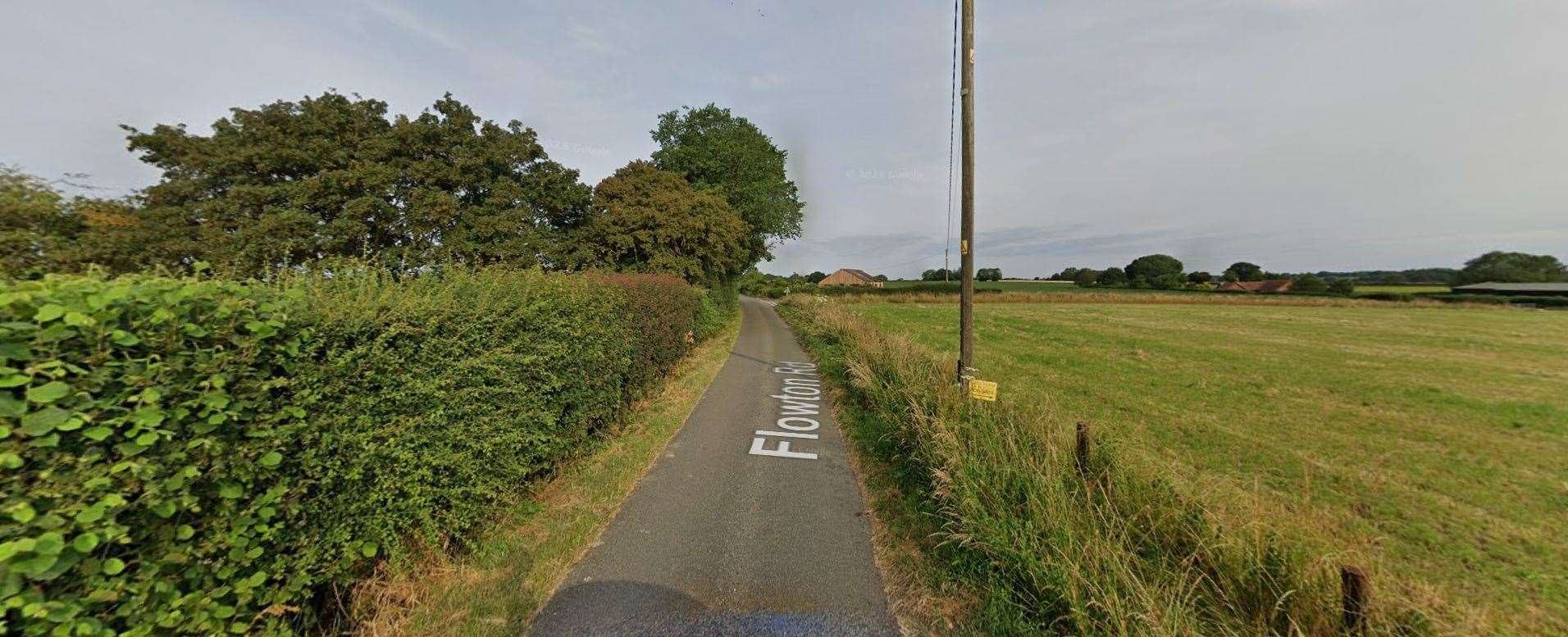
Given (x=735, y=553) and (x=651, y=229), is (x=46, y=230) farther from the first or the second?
(x=651, y=229)

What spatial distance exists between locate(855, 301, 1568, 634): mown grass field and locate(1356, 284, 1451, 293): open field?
50.8 m

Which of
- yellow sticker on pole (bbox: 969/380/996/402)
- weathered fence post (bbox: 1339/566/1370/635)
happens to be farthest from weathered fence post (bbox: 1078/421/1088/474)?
weathered fence post (bbox: 1339/566/1370/635)

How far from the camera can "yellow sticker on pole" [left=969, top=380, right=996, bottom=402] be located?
17.2ft

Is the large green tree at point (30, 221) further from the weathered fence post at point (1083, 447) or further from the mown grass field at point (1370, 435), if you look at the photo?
the mown grass field at point (1370, 435)

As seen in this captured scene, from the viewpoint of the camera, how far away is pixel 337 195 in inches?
592

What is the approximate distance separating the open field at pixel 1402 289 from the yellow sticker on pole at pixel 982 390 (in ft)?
269

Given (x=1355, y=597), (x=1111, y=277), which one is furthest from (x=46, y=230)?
(x=1111, y=277)

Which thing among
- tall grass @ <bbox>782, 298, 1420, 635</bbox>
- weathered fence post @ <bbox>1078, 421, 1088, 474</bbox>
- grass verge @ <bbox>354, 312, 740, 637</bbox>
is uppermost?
weathered fence post @ <bbox>1078, 421, 1088, 474</bbox>

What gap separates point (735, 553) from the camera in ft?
11.8

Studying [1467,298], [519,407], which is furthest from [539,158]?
[1467,298]

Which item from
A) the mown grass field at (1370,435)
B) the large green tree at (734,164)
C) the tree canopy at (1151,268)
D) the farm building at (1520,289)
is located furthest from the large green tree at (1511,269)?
the large green tree at (734,164)

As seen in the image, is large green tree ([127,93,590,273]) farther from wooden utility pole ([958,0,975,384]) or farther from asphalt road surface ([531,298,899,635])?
wooden utility pole ([958,0,975,384])

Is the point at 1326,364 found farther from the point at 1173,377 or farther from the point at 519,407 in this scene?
the point at 519,407

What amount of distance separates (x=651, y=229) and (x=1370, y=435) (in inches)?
766
